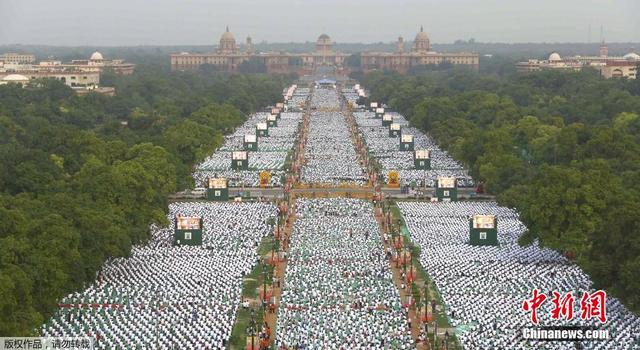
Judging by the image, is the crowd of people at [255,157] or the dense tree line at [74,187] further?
the crowd of people at [255,157]

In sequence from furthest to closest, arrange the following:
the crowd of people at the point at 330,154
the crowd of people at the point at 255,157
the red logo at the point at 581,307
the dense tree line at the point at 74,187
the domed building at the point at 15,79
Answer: the domed building at the point at 15,79
the crowd of people at the point at 330,154
the crowd of people at the point at 255,157
the dense tree line at the point at 74,187
the red logo at the point at 581,307

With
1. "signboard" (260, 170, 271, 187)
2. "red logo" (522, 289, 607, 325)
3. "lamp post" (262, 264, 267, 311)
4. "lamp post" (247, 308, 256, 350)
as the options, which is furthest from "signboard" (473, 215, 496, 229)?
"signboard" (260, 170, 271, 187)

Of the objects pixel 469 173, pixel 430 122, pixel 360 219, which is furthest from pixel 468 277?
pixel 430 122

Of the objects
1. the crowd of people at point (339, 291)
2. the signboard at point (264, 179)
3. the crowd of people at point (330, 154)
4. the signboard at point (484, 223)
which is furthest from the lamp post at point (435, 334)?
the crowd of people at point (330, 154)

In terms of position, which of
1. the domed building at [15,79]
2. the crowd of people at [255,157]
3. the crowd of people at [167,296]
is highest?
the domed building at [15,79]

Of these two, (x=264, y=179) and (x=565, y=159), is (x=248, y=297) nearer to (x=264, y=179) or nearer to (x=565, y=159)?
(x=264, y=179)

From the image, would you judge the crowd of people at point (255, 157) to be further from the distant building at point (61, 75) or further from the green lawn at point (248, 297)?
the distant building at point (61, 75)

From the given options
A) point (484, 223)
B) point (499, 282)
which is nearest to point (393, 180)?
point (484, 223)

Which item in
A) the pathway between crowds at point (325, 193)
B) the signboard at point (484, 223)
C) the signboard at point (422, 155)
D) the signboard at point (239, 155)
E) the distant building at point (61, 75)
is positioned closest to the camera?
the pathway between crowds at point (325, 193)
